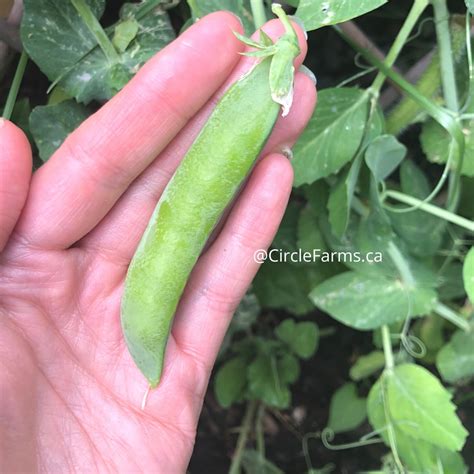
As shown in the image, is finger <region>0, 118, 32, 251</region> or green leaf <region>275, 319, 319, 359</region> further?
green leaf <region>275, 319, 319, 359</region>

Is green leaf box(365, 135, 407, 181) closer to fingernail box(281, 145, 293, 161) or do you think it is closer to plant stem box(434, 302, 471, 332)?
fingernail box(281, 145, 293, 161)

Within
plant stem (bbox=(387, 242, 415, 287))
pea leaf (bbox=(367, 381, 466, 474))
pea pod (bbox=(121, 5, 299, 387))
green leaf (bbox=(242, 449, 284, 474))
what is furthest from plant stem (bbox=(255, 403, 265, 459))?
pea pod (bbox=(121, 5, 299, 387))

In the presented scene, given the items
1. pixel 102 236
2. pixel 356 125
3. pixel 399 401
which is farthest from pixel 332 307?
pixel 102 236

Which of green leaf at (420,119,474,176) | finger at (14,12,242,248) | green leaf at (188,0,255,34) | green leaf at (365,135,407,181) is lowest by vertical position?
green leaf at (420,119,474,176)

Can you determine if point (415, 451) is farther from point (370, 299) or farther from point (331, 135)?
point (331, 135)

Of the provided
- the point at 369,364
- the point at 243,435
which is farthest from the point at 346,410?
the point at 243,435

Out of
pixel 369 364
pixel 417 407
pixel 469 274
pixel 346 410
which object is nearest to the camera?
pixel 469 274

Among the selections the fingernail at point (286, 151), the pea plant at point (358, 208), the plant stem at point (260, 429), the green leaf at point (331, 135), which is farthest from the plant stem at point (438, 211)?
the plant stem at point (260, 429)
